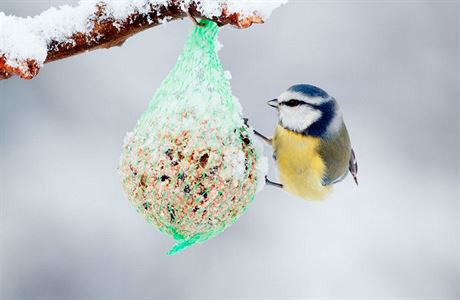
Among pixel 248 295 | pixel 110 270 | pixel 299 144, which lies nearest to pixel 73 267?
pixel 110 270

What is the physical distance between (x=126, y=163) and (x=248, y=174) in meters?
0.39

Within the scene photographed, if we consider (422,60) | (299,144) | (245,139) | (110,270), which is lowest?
(110,270)

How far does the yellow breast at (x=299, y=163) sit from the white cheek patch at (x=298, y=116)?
37 millimetres

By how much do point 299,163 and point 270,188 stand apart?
271 cm

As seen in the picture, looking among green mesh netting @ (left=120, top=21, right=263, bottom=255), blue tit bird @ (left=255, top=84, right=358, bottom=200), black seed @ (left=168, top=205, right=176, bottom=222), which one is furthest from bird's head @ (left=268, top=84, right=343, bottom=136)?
black seed @ (left=168, top=205, right=176, bottom=222)

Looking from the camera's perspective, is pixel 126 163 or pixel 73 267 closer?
pixel 126 163

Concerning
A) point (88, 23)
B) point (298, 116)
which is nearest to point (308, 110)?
point (298, 116)

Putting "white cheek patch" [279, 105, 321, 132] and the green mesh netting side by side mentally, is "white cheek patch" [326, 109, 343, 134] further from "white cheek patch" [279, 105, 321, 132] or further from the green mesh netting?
the green mesh netting

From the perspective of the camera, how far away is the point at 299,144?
111 inches

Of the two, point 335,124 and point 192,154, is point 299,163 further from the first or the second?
point 192,154

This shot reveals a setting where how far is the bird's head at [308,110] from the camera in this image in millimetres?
2607

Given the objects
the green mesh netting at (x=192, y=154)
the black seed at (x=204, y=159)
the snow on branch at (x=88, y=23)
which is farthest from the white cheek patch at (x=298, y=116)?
the snow on branch at (x=88, y=23)

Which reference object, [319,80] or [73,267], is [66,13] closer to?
[73,267]

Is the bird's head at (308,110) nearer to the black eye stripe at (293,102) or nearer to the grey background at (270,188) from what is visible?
the black eye stripe at (293,102)
